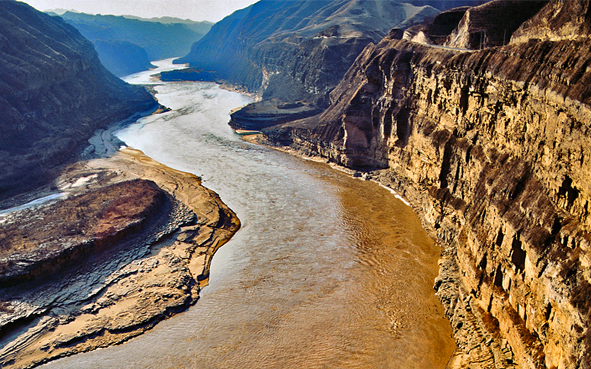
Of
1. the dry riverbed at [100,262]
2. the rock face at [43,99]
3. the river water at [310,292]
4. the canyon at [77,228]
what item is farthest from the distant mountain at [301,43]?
the dry riverbed at [100,262]

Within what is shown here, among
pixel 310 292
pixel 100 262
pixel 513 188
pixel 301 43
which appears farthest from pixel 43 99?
pixel 513 188

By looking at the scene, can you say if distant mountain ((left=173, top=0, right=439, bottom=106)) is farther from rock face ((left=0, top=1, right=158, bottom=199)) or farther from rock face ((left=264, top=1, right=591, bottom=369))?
rock face ((left=264, top=1, right=591, bottom=369))

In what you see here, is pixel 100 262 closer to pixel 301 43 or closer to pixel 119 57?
pixel 301 43

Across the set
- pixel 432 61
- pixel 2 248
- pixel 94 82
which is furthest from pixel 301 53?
pixel 2 248

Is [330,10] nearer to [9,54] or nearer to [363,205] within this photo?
[9,54]

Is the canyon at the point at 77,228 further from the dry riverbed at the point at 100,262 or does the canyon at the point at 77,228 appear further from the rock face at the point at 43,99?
the rock face at the point at 43,99
